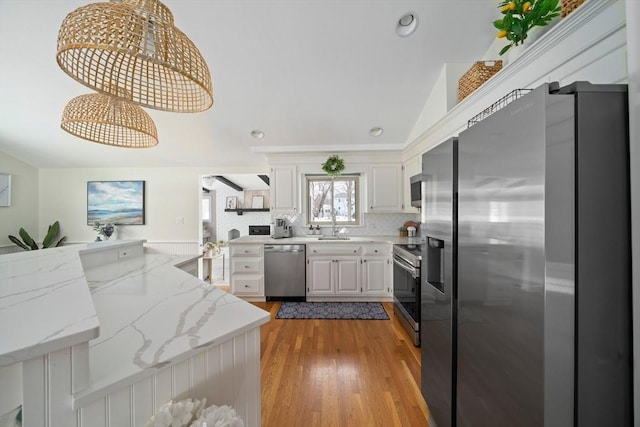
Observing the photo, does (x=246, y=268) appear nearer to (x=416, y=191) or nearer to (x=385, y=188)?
(x=385, y=188)

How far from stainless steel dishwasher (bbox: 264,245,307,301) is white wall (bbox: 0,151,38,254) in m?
4.89

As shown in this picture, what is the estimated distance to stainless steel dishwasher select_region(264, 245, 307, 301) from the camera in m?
3.30

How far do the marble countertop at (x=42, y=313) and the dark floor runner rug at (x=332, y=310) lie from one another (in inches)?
89.9

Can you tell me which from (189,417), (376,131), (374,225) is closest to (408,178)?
(376,131)

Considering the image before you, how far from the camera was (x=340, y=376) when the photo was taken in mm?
1842

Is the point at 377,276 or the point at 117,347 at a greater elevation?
the point at 117,347

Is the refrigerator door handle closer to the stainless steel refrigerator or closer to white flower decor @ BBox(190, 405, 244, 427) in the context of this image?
the stainless steel refrigerator

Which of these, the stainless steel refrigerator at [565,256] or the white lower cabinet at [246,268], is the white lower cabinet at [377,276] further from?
the stainless steel refrigerator at [565,256]

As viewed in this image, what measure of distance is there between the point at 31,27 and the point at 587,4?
12.3 ft

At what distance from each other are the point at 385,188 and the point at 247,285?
2483mm

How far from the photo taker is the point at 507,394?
79 cm

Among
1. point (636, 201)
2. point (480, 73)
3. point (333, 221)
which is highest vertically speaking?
point (480, 73)

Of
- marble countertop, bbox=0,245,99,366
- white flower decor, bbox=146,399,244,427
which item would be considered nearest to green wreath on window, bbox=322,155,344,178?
marble countertop, bbox=0,245,99,366

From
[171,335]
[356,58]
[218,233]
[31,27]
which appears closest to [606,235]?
[171,335]
